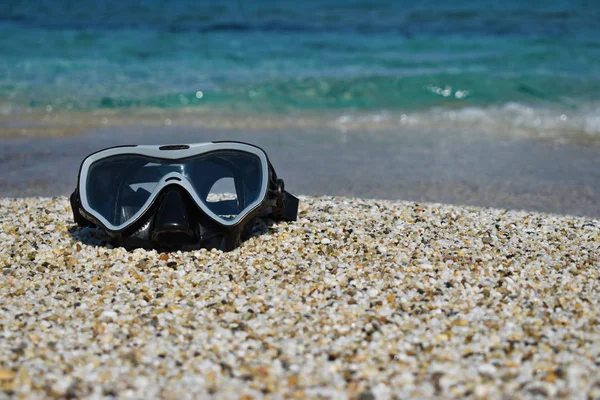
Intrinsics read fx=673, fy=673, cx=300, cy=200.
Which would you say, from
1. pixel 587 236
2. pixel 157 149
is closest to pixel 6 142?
pixel 157 149

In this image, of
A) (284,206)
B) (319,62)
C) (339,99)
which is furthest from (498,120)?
(284,206)

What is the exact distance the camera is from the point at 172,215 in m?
3.82

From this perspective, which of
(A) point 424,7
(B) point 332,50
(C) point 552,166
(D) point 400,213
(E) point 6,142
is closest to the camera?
(D) point 400,213

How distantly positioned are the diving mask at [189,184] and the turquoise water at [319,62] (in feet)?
22.8

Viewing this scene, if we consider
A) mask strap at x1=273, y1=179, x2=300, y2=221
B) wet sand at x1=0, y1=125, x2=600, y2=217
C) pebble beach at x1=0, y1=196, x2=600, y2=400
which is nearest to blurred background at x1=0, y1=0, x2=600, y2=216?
wet sand at x1=0, y1=125, x2=600, y2=217

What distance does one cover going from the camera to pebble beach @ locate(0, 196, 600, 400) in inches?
98.8

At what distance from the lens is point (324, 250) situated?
3.97 meters

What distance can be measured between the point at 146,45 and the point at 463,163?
12678 millimetres

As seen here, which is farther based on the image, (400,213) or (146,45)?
(146,45)

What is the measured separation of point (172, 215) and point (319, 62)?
12.5m

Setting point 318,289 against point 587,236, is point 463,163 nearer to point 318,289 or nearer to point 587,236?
point 587,236

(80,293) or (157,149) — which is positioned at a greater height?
(157,149)

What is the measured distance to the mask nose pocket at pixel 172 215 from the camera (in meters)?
3.81

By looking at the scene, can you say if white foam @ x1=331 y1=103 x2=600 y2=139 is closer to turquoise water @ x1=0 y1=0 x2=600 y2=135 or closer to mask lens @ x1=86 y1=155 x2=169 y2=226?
turquoise water @ x1=0 y1=0 x2=600 y2=135
